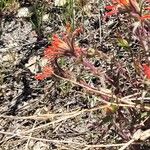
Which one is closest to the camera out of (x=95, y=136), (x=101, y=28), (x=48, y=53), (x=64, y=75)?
(x=48, y=53)

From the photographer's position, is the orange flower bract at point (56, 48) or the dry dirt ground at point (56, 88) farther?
the dry dirt ground at point (56, 88)

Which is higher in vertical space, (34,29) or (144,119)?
(34,29)

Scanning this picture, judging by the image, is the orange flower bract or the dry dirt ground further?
the dry dirt ground

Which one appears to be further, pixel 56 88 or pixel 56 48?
pixel 56 88

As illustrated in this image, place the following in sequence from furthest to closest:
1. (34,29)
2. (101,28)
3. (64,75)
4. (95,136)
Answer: (34,29)
(101,28)
(95,136)
(64,75)

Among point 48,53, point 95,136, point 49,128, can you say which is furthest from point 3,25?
point 48,53

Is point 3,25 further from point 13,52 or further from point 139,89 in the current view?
point 139,89

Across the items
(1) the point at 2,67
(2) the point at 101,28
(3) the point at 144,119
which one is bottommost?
(3) the point at 144,119

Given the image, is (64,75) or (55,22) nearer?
(64,75)
